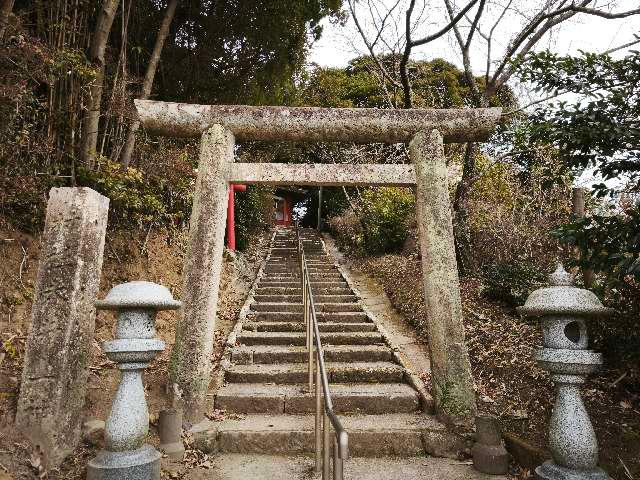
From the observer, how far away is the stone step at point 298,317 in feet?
23.2

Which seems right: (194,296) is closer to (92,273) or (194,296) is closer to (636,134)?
(92,273)

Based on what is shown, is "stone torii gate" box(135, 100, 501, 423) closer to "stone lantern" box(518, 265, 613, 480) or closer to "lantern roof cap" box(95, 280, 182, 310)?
"lantern roof cap" box(95, 280, 182, 310)

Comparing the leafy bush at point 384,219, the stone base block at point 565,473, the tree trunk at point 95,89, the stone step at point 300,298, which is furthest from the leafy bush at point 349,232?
the stone base block at point 565,473

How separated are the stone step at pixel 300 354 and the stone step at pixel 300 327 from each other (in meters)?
0.79

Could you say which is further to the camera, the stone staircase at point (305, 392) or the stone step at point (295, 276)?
the stone step at point (295, 276)

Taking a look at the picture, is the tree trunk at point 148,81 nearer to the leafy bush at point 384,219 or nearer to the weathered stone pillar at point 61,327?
the weathered stone pillar at point 61,327

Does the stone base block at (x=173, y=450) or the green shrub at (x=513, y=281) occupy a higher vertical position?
the green shrub at (x=513, y=281)

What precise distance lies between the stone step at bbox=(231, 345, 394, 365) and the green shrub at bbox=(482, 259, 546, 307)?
100 inches

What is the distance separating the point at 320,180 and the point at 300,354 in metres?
2.42

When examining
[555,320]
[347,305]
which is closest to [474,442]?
[555,320]

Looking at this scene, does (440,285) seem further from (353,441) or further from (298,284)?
(298,284)

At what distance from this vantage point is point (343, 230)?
15234mm

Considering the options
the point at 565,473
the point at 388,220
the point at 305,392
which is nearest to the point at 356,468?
the point at 305,392

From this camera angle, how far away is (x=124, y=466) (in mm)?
2777
